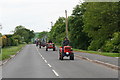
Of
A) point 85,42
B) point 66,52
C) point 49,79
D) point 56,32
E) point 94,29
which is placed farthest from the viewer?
point 56,32

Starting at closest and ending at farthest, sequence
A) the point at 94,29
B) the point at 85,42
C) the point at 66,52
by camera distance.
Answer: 1. the point at 66,52
2. the point at 94,29
3. the point at 85,42

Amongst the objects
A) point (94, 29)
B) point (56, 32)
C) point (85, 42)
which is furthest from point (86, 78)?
point (56, 32)

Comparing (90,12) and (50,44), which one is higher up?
(90,12)

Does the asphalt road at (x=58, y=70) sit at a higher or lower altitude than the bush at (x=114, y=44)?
lower

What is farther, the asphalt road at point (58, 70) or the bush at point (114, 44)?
the bush at point (114, 44)

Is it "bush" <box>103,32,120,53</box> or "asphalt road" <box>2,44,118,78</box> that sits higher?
"bush" <box>103,32,120,53</box>

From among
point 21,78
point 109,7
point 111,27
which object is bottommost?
point 21,78

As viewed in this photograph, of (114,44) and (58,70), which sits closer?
(58,70)

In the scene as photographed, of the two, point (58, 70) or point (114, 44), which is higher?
point (114, 44)

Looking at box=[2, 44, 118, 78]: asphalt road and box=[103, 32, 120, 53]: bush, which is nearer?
box=[2, 44, 118, 78]: asphalt road

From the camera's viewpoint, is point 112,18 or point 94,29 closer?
point 112,18

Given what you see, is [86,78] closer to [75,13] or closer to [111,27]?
[111,27]

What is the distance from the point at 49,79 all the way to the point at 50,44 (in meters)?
37.5

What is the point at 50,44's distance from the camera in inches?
2000
